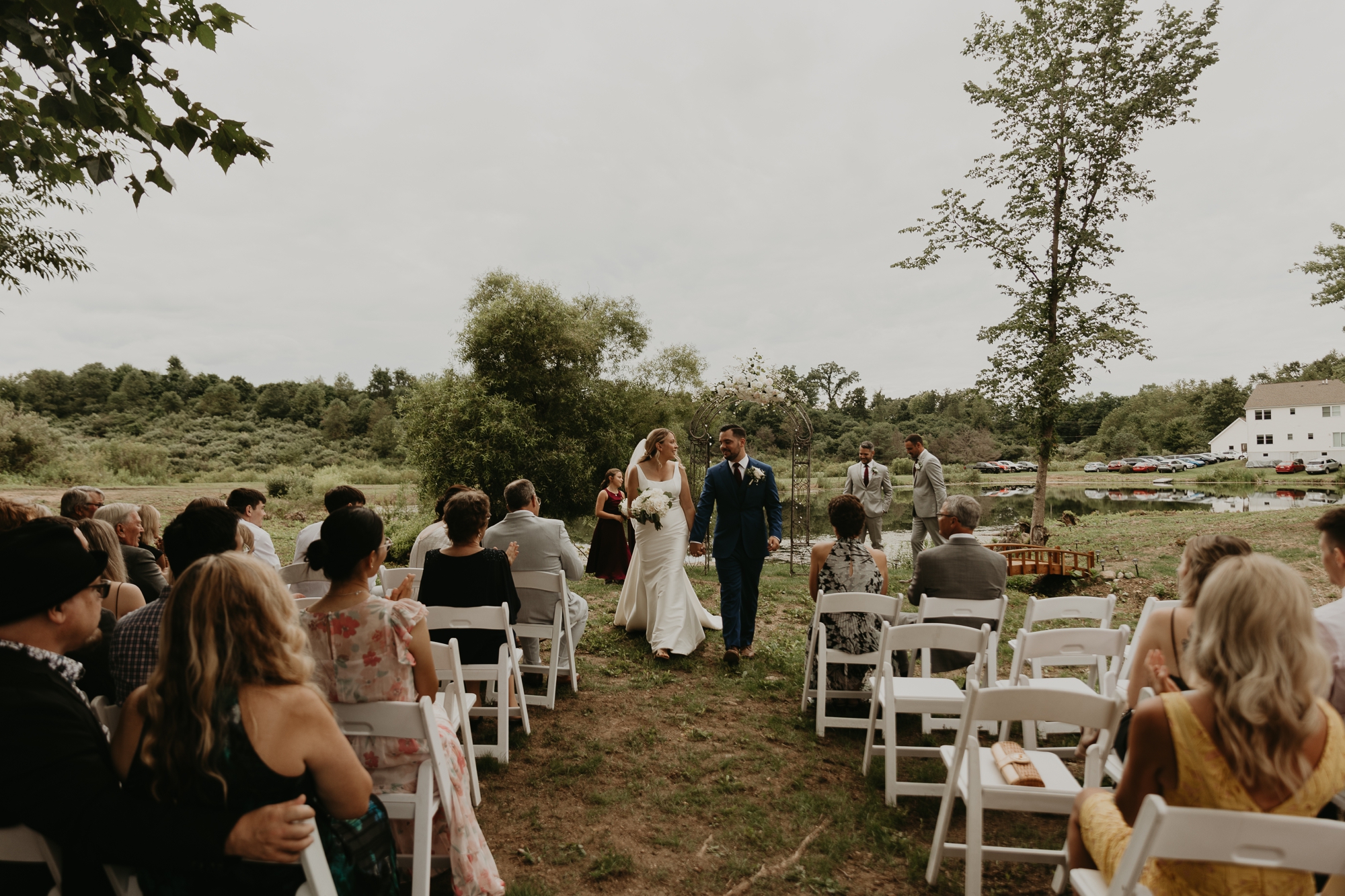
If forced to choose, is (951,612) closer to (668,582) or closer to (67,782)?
Result: (668,582)

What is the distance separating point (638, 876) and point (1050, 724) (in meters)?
2.70

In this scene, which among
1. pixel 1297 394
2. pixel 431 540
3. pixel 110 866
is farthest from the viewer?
pixel 1297 394

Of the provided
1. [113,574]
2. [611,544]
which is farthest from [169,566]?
[611,544]

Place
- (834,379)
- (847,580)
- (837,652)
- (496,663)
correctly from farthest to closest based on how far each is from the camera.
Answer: (834,379)
(847,580)
(837,652)
(496,663)

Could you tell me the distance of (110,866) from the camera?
168cm

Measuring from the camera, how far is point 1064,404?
11.3m

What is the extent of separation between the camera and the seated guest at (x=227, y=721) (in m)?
1.63

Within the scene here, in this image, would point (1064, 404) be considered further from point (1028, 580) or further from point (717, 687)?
point (717, 687)

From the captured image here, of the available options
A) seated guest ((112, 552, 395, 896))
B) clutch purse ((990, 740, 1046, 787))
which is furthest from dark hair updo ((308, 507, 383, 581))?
clutch purse ((990, 740, 1046, 787))

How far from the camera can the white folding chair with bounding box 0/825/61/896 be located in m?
1.59

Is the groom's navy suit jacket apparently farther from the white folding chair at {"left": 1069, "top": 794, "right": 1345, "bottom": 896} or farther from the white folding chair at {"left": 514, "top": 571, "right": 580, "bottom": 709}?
the white folding chair at {"left": 1069, "top": 794, "right": 1345, "bottom": 896}

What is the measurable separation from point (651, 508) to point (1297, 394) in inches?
2672

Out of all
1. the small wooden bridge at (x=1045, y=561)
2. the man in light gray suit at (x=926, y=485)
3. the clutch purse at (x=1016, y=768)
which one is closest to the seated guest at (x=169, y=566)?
the clutch purse at (x=1016, y=768)

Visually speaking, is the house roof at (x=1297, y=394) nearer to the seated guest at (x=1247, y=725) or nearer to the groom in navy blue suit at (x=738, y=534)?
the groom in navy blue suit at (x=738, y=534)
